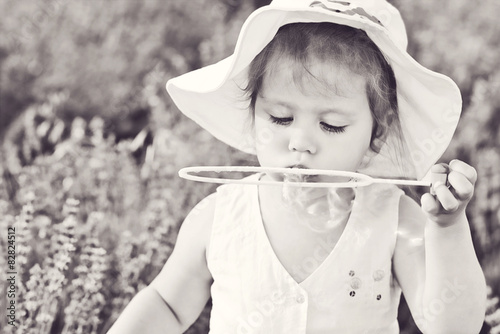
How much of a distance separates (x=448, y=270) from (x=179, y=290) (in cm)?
60

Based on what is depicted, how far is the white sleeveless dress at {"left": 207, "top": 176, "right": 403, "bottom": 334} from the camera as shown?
5.37 feet

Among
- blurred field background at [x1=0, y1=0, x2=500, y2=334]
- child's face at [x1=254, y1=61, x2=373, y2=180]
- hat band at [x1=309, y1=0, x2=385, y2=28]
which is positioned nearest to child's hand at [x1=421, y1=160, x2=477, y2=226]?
child's face at [x1=254, y1=61, x2=373, y2=180]

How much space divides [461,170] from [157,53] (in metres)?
2.21

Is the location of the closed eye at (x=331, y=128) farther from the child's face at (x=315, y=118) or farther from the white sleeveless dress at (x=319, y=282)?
the white sleeveless dress at (x=319, y=282)

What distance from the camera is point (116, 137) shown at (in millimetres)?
3299

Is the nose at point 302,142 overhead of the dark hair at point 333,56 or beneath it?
beneath

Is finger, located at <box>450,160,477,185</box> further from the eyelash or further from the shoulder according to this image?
the shoulder

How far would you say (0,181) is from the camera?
8.31 feet

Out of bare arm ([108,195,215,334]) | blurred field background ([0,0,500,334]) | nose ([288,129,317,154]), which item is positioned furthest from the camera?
blurred field background ([0,0,500,334])

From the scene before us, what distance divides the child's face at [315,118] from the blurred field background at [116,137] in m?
0.61

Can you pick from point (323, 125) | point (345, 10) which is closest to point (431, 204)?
point (323, 125)

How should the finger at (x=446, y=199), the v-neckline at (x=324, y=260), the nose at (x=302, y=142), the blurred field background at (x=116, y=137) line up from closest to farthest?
the finger at (x=446, y=199), the nose at (x=302, y=142), the v-neckline at (x=324, y=260), the blurred field background at (x=116, y=137)

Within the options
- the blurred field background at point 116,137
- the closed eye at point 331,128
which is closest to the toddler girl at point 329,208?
the closed eye at point 331,128

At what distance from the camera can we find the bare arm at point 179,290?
5.84 feet
